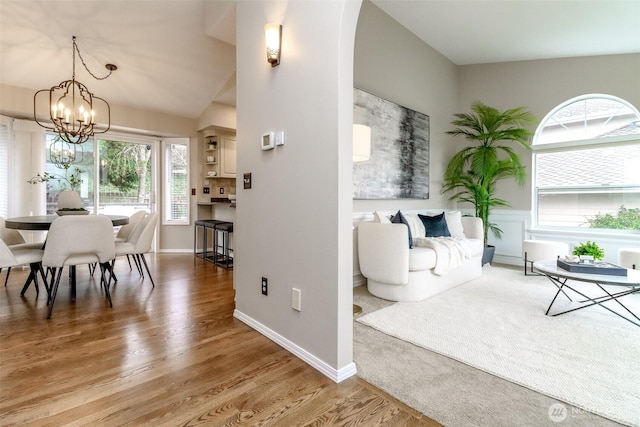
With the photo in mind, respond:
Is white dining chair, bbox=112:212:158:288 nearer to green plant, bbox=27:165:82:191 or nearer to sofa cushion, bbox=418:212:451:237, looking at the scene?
green plant, bbox=27:165:82:191

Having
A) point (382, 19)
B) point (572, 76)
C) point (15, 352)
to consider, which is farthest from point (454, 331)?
point (572, 76)

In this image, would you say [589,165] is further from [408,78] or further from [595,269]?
[408,78]

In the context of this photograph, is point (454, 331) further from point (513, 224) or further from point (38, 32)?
point (38, 32)

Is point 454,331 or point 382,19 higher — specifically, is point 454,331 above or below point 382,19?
below

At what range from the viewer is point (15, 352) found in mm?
1896

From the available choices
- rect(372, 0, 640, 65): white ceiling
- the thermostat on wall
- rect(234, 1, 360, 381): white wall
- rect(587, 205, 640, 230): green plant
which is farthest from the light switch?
rect(587, 205, 640, 230): green plant

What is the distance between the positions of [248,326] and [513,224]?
456 centimetres

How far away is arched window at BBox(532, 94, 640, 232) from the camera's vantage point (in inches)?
159

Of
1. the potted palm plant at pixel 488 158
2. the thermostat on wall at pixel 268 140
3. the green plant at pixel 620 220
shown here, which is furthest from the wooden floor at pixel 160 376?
the green plant at pixel 620 220

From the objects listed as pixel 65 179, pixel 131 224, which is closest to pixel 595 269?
pixel 131 224

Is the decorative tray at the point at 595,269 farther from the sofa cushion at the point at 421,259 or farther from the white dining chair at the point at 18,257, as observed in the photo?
the white dining chair at the point at 18,257

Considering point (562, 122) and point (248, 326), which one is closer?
point (248, 326)

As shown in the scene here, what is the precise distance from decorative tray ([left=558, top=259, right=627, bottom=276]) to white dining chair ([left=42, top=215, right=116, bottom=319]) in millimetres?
4019

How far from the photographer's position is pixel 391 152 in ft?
13.3
